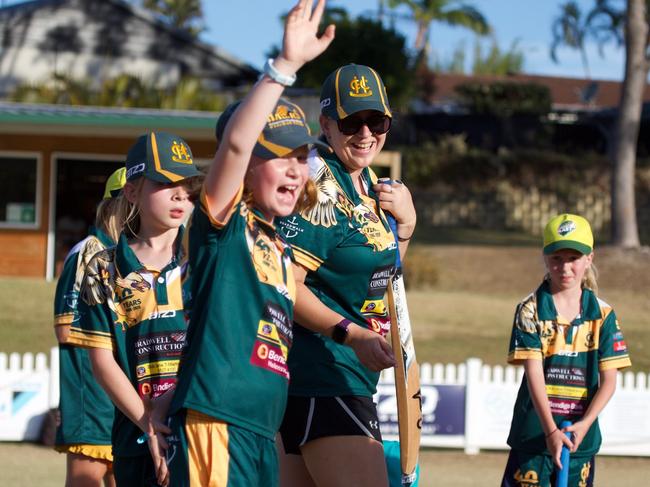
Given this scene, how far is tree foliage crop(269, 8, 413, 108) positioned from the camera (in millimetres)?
33219

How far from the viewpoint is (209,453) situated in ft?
10.7

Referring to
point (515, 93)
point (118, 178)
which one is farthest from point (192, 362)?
point (515, 93)

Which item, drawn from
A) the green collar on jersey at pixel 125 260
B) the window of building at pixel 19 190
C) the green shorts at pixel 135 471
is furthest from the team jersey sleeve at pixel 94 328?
the window of building at pixel 19 190

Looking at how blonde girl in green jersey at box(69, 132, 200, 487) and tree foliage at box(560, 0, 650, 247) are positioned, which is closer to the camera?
blonde girl in green jersey at box(69, 132, 200, 487)

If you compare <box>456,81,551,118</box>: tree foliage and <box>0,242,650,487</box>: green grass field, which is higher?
<box>456,81,551,118</box>: tree foliage

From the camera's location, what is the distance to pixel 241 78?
3488cm

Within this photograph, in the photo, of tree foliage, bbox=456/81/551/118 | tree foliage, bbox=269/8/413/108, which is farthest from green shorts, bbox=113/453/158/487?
tree foliage, bbox=456/81/551/118

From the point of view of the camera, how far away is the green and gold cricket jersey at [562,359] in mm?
5520

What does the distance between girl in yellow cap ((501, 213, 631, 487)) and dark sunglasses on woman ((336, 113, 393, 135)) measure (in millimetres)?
1513

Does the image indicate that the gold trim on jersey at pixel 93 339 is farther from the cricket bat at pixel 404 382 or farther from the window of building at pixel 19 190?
the window of building at pixel 19 190

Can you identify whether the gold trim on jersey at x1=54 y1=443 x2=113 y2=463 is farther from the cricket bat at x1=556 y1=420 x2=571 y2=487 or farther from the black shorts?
the cricket bat at x1=556 y1=420 x2=571 y2=487

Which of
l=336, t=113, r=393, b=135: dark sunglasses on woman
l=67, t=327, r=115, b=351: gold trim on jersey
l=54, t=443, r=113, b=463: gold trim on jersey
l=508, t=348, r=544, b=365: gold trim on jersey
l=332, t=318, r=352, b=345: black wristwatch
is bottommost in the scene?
l=54, t=443, r=113, b=463: gold trim on jersey

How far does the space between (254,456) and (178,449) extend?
233 millimetres

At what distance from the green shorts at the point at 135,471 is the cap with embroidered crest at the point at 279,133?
1376mm
